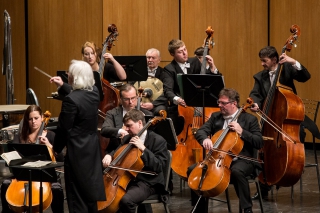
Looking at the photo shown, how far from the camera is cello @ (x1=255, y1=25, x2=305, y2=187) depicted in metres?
5.69

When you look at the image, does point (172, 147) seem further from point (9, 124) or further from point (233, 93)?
point (9, 124)

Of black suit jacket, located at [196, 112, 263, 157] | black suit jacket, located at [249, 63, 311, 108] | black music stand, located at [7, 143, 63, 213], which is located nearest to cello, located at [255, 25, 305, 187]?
black suit jacket, located at [196, 112, 263, 157]

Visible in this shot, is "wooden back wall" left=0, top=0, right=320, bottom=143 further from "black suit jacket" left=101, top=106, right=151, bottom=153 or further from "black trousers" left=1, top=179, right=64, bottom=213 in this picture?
"black trousers" left=1, top=179, right=64, bottom=213

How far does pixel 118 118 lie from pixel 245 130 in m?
1.09

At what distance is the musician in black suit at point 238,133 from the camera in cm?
525

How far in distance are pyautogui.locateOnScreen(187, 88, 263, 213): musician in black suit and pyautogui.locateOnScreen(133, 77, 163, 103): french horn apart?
4.27 ft

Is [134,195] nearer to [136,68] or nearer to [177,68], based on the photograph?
[136,68]

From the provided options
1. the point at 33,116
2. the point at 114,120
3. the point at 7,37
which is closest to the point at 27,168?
the point at 33,116

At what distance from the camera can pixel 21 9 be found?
10109 millimetres

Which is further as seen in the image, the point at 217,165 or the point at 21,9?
the point at 21,9

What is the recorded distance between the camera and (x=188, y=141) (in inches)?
242

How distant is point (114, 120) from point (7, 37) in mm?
3101

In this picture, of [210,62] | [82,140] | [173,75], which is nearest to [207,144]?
[82,140]

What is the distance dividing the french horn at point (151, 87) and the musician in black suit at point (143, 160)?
1685mm
